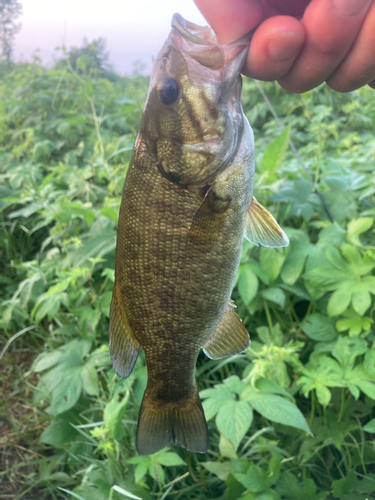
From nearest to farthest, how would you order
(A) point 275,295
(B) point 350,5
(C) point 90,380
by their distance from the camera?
(B) point 350,5 → (C) point 90,380 → (A) point 275,295

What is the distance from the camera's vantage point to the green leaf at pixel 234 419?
1.19m

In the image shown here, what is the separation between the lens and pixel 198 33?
84 cm

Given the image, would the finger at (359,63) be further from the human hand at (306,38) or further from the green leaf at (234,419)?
the green leaf at (234,419)

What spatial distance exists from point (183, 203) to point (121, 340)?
1.30ft

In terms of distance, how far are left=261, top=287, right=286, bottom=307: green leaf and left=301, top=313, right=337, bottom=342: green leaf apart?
16 centimetres

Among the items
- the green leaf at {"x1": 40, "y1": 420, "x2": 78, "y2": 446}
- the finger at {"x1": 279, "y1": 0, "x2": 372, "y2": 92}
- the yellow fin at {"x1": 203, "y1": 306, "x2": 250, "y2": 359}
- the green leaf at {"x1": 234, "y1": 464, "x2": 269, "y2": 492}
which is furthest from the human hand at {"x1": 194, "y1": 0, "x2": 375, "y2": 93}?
the green leaf at {"x1": 40, "y1": 420, "x2": 78, "y2": 446}

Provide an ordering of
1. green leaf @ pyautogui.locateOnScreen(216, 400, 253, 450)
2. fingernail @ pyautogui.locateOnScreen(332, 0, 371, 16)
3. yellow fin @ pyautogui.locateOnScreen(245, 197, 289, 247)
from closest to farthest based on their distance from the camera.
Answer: fingernail @ pyautogui.locateOnScreen(332, 0, 371, 16), yellow fin @ pyautogui.locateOnScreen(245, 197, 289, 247), green leaf @ pyautogui.locateOnScreen(216, 400, 253, 450)

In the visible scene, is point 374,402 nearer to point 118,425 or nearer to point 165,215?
point 118,425

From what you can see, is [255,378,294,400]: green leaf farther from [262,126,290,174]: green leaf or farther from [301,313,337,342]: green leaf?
[262,126,290,174]: green leaf

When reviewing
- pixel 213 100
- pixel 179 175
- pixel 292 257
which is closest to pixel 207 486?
pixel 292 257

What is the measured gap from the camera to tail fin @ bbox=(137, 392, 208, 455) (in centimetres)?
95

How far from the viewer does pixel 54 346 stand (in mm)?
2352

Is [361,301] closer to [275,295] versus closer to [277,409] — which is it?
[275,295]

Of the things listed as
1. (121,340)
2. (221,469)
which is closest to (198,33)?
(121,340)
